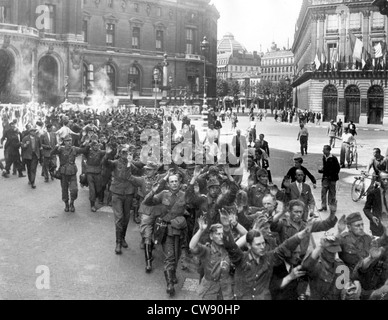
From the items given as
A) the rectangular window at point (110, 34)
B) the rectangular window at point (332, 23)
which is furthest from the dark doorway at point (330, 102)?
the rectangular window at point (110, 34)

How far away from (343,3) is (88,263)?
53.8 m

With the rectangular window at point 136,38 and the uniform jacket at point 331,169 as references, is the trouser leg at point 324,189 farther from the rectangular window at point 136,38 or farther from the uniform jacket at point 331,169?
the rectangular window at point 136,38

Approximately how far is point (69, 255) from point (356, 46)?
1907 inches

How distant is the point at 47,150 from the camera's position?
1686 centimetres

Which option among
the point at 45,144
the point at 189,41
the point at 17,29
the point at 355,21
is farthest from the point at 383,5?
the point at 189,41

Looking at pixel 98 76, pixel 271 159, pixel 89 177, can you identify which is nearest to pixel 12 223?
pixel 89 177

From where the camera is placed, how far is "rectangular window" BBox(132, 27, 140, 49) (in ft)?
228

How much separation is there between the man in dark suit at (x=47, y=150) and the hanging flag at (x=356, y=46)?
41.8 m

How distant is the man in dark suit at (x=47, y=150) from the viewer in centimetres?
1666

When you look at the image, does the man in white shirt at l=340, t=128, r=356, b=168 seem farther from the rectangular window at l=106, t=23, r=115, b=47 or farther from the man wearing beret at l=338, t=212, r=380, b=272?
the rectangular window at l=106, t=23, r=115, b=47

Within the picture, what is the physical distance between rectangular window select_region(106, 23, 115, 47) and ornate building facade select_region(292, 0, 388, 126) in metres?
24.5

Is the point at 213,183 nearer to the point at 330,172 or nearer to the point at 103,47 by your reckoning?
the point at 330,172
